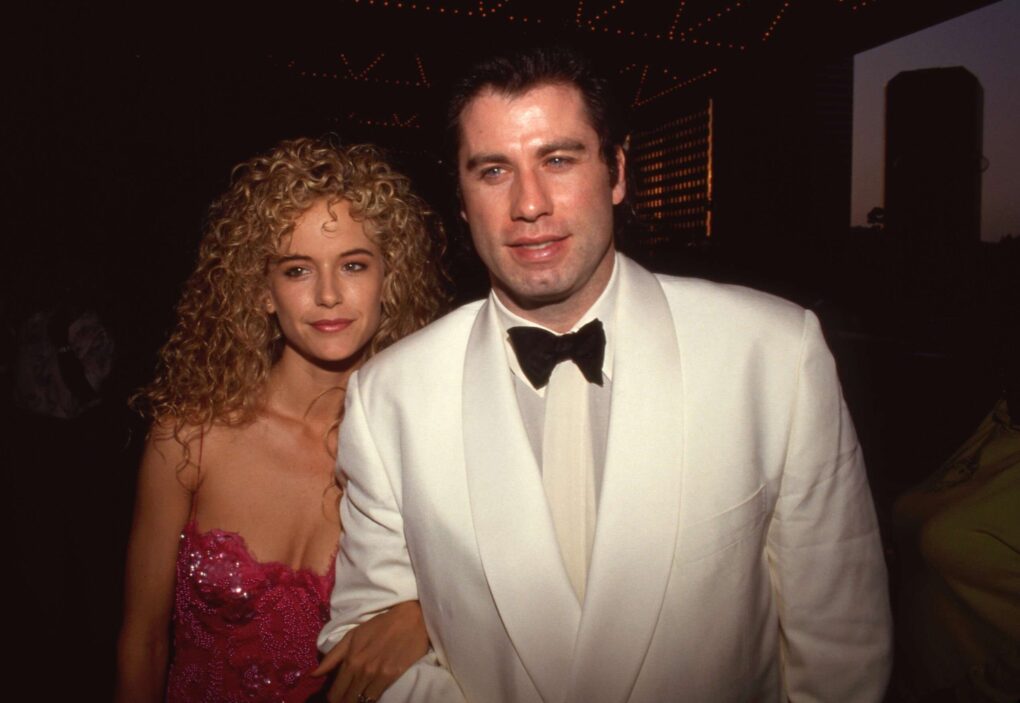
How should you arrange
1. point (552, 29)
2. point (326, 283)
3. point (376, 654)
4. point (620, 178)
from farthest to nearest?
point (552, 29) → point (326, 283) → point (620, 178) → point (376, 654)

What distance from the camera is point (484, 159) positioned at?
5.66 feet

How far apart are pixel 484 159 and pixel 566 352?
0.57 metres

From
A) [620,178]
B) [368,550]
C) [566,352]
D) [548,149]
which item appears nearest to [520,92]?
[548,149]

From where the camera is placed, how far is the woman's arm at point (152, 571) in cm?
218

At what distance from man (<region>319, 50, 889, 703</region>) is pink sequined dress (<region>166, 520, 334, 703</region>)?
1.64 ft

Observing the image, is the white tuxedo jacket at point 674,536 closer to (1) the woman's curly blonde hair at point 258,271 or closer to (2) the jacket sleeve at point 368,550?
(2) the jacket sleeve at point 368,550

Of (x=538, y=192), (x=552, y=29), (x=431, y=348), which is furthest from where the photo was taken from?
(x=552, y=29)

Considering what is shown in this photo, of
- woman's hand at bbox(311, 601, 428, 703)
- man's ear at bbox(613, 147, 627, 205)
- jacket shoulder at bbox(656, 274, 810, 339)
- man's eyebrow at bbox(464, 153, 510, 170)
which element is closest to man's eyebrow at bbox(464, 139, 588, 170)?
man's eyebrow at bbox(464, 153, 510, 170)

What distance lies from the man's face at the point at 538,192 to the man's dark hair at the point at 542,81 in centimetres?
2

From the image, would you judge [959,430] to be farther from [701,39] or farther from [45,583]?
[45,583]

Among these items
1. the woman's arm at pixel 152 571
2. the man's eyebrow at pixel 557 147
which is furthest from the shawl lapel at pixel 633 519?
the woman's arm at pixel 152 571

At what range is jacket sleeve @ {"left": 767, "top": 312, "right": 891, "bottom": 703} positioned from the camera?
1480 millimetres

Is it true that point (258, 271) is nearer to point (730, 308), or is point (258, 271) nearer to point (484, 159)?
point (484, 159)

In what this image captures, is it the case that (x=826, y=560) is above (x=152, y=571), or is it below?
above
